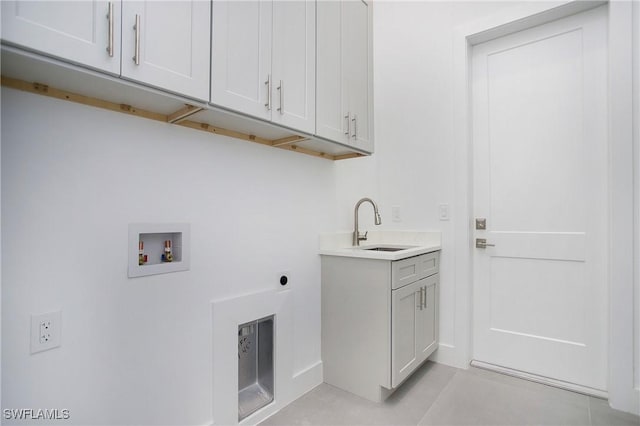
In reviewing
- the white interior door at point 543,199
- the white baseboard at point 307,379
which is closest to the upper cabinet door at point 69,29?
the white baseboard at point 307,379

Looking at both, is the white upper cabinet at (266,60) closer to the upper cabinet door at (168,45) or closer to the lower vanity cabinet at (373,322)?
the upper cabinet door at (168,45)

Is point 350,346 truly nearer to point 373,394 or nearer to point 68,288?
point 373,394

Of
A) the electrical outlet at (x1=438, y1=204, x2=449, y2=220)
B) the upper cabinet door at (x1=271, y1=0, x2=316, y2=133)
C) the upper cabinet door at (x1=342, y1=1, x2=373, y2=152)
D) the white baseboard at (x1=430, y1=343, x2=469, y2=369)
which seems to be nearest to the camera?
the upper cabinet door at (x1=271, y1=0, x2=316, y2=133)

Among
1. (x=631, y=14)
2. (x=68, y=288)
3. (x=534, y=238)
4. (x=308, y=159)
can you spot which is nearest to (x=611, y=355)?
(x=534, y=238)

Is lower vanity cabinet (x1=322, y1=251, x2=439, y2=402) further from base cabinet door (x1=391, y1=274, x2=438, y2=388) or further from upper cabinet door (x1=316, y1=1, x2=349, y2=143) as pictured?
upper cabinet door (x1=316, y1=1, x2=349, y2=143)

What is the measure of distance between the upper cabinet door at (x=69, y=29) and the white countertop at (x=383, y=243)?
147 cm

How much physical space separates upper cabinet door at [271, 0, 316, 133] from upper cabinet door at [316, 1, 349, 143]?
5 cm

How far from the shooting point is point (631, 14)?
182cm

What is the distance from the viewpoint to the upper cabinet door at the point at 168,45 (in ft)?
3.33

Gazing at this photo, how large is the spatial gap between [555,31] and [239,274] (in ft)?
8.38

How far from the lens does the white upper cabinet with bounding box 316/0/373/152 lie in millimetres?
1788

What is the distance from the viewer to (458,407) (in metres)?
1.85

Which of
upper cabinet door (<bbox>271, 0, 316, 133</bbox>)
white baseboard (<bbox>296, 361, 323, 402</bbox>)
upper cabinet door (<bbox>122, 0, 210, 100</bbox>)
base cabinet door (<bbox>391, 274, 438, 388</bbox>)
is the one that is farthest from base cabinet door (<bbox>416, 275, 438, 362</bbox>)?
upper cabinet door (<bbox>122, 0, 210, 100</bbox>)

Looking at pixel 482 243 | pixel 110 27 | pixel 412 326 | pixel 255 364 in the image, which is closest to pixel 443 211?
pixel 482 243
